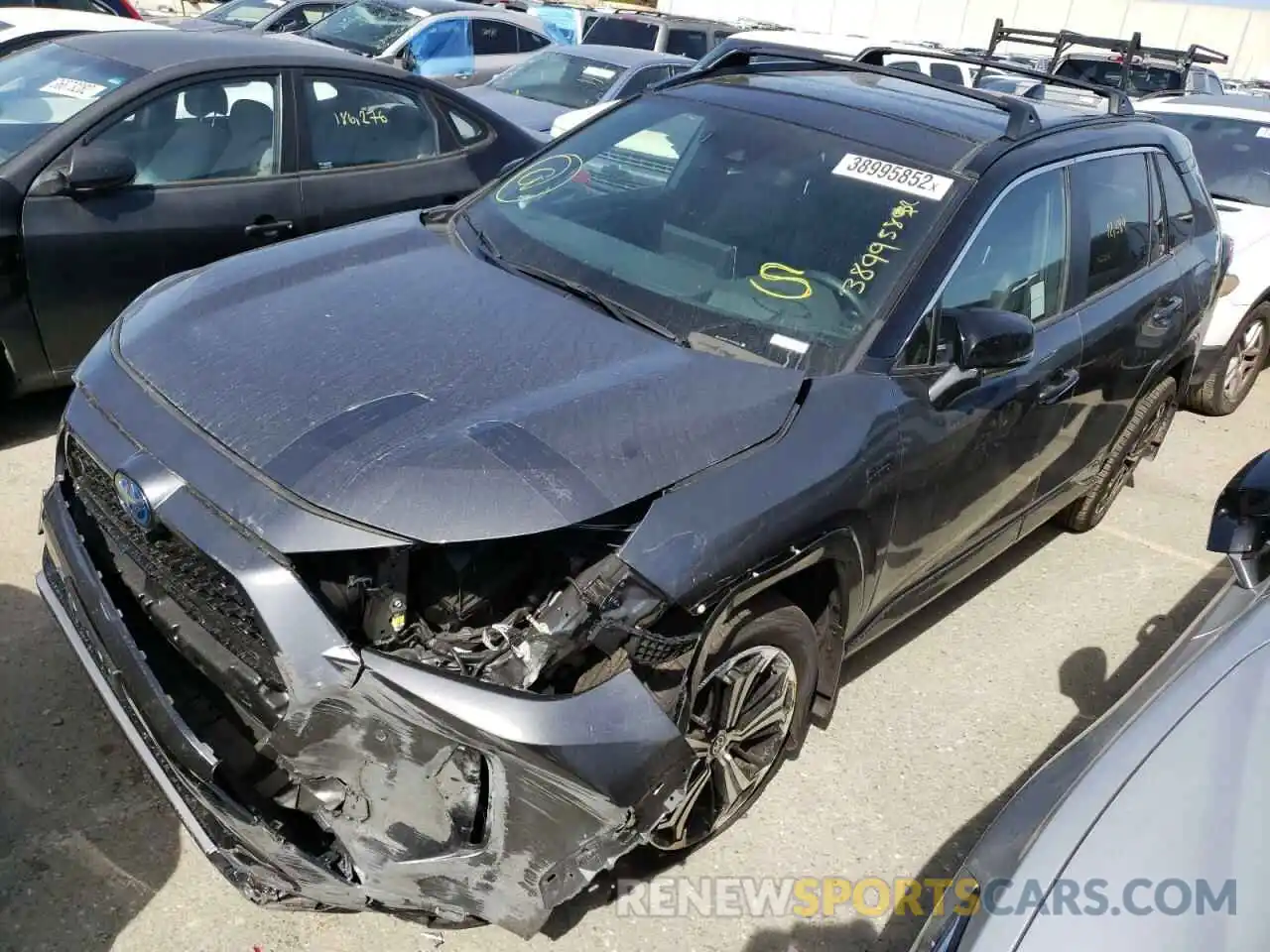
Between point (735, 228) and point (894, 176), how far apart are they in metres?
0.49

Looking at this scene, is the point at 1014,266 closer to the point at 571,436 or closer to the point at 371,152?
the point at 571,436

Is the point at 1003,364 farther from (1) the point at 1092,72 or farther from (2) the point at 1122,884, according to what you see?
(1) the point at 1092,72

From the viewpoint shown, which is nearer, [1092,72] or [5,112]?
[5,112]

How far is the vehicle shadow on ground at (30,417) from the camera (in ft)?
14.5

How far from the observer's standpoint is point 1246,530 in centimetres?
283

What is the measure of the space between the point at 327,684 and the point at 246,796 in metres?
0.41

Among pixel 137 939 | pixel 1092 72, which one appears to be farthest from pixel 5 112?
pixel 1092 72

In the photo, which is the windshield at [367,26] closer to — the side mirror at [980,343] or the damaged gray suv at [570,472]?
the damaged gray suv at [570,472]

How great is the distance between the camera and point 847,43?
36.2 ft

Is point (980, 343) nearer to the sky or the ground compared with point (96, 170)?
nearer to the sky

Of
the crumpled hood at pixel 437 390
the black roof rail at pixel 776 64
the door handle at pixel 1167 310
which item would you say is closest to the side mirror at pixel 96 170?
the crumpled hood at pixel 437 390

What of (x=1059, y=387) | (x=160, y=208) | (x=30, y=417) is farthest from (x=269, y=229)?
(x=1059, y=387)

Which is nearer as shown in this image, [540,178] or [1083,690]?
[540,178]

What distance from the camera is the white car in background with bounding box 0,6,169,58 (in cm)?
511
